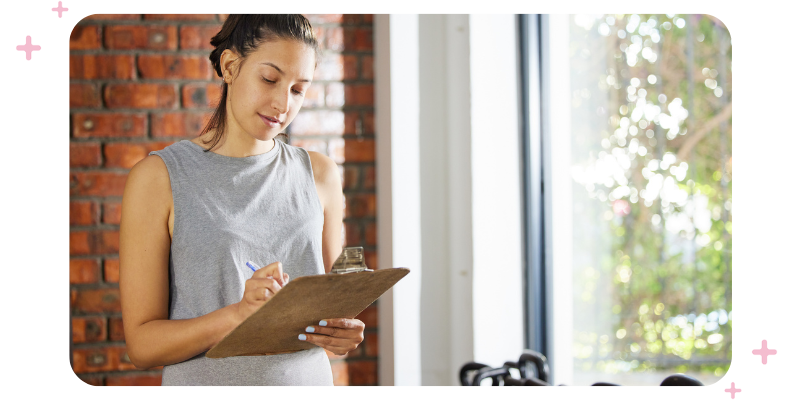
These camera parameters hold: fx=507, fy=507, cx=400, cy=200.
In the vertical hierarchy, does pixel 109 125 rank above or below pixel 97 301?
above

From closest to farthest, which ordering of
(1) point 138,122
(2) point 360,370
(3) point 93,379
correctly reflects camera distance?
(3) point 93,379 → (1) point 138,122 → (2) point 360,370

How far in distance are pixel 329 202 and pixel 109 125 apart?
1.51 feet

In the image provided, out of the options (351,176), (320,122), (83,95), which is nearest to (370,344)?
(351,176)

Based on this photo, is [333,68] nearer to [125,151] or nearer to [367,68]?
[367,68]

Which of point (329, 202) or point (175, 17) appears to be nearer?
point (329, 202)

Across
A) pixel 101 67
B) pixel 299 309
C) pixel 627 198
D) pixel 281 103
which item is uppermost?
pixel 101 67

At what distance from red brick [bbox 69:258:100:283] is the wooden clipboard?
36cm

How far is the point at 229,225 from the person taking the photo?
0.57 metres

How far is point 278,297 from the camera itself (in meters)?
0.51

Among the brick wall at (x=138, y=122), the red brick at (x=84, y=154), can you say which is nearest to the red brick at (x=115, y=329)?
the brick wall at (x=138, y=122)

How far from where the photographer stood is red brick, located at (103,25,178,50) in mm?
822

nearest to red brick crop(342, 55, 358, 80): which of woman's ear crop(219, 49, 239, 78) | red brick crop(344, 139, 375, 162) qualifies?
red brick crop(344, 139, 375, 162)
